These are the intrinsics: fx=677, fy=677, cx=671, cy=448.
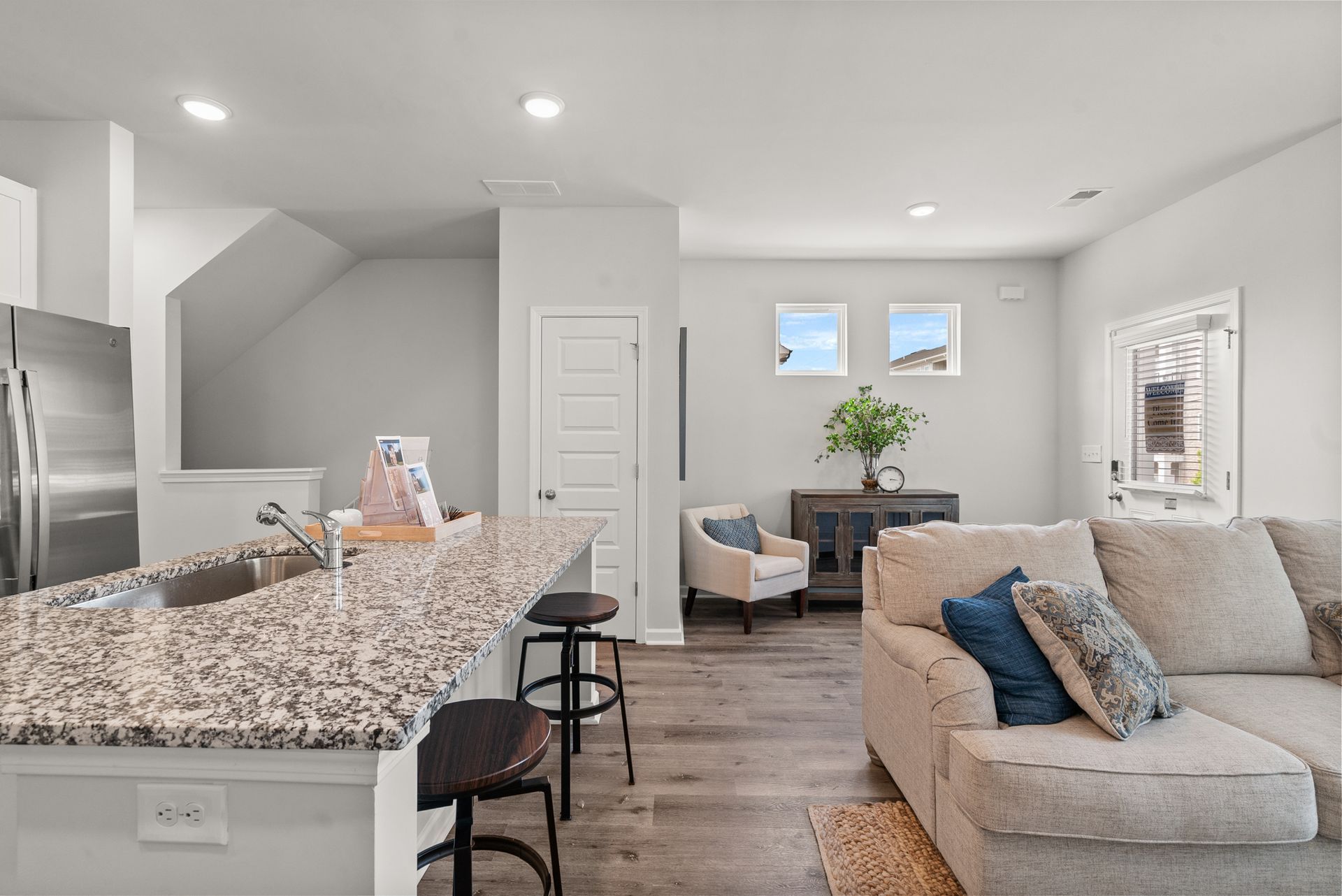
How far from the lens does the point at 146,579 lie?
1.58 m

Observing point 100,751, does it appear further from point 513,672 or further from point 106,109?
point 106,109

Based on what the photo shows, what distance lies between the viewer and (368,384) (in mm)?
5352

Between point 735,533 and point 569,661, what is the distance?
2.75m

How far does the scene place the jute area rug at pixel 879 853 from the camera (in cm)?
183

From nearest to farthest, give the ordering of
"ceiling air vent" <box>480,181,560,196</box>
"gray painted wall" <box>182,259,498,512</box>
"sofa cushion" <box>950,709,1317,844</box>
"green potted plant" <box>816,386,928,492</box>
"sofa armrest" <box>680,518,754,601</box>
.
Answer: "sofa cushion" <box>950,709,1317,844</box> → "ceiling air vent" <box>480,181,560,196</box> → "sofa armrest" <box>680,518,754,601</box> → "green potted plant" <box>816,386,928,492</box> → "gray painted wall" <box>182,259,498,512</box>

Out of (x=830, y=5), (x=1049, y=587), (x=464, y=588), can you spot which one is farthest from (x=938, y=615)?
(x=830, y=5)

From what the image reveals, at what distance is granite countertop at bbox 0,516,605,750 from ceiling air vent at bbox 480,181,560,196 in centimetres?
269

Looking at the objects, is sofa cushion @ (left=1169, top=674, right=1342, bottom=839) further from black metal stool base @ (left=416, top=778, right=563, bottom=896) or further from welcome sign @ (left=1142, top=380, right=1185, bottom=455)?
welcome sign @ (left=1142, top=380, right=1185, bottom=455)

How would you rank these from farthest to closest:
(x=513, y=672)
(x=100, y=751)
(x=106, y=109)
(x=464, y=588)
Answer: (x=106, y=109) → (x=513, y=672) → (x=464, y=588) → (x=100, y=751)

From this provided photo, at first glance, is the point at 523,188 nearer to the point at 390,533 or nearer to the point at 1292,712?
the point at 390,533

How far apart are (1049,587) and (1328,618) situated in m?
1.09

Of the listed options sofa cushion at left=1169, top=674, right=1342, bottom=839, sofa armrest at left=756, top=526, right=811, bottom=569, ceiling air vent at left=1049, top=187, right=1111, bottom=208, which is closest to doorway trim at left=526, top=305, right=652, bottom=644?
sofa armrest at left=756, top=526, right=811, bottom=569

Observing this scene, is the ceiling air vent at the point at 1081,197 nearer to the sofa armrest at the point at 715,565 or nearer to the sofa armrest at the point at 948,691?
the sofa armrest at the point at 715,565

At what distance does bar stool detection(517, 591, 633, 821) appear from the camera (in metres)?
2.15
